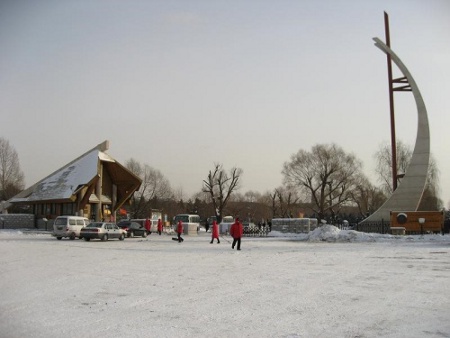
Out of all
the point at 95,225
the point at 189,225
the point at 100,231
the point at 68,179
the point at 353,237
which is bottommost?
the point at 353,237

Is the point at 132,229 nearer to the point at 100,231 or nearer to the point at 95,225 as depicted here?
the point at 95,225

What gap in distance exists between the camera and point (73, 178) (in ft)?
166

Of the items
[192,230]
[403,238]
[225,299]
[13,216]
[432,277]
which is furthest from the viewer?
[13,216]

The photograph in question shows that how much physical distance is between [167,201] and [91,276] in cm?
9550

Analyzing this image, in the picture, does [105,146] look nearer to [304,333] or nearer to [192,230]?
[192,230]

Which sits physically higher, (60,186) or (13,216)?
(60,186)

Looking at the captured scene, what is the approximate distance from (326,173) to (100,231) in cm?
4496

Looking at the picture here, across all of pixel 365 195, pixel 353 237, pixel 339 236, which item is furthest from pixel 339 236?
pixel 365 195

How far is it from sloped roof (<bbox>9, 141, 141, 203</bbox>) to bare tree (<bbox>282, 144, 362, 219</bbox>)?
27157 mm

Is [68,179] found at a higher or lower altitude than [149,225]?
higher

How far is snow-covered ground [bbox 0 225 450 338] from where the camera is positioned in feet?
23.1

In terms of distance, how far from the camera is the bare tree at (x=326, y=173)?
68.9 m

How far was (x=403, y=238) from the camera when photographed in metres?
31.5

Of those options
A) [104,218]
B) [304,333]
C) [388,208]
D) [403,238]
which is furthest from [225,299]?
[104,218]
